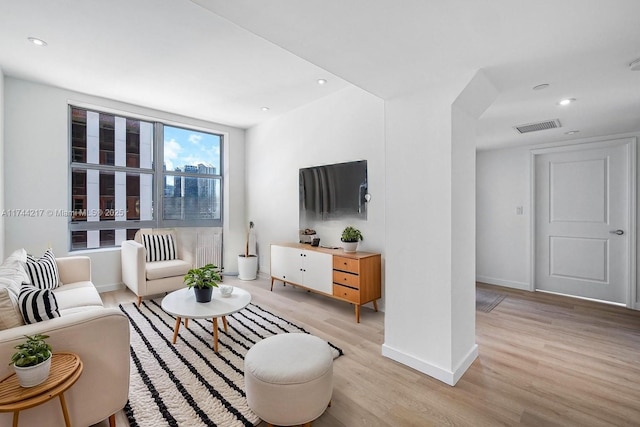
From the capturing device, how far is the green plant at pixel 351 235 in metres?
3.45

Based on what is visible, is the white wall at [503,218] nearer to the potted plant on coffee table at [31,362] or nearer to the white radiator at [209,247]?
the white radiator at [209,247]

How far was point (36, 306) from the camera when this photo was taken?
4.87ft

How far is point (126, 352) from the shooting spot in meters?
1.59

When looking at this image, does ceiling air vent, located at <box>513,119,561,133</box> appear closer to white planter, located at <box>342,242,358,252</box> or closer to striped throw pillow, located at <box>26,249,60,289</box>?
white planter, located at <box>342,242,358,252</box>

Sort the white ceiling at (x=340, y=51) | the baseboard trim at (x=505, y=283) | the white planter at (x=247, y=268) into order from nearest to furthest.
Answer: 1. the white ceiling at (x=340, y=51)
2. the baseboard trim at (x=505, y=283)
3. the white planter at (x=247, y=268)

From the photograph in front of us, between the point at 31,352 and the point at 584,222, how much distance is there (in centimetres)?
563

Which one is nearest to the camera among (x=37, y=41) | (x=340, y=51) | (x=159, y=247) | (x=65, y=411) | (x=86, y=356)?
(x=65, y=411)

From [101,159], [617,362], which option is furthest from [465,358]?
[101,159]

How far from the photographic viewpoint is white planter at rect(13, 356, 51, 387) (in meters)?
1.16

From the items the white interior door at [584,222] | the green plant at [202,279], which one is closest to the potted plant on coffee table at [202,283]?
the green plant at [202,279]

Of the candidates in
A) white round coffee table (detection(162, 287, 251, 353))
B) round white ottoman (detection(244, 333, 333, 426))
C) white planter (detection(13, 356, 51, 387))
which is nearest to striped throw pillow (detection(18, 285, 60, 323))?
→ white planter (detection(13, 356, 51, 387))

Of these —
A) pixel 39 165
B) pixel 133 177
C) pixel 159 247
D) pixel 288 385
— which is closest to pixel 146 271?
pixel 159 247

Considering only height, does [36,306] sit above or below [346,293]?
above

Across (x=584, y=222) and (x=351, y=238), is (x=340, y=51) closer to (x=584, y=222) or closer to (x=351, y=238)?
(x=351, y=238)
